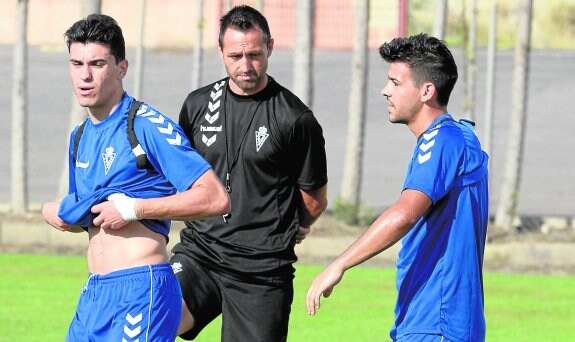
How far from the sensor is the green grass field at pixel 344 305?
13.7m

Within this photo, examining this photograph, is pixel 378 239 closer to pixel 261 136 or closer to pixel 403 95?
pixel 403 95

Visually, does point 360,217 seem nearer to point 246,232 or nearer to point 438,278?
point 246,232

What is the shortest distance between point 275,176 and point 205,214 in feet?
8.09

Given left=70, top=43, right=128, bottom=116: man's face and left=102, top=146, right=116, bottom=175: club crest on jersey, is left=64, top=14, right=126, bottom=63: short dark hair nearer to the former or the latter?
left=70, top=43, right=128, bottom=116: man's face

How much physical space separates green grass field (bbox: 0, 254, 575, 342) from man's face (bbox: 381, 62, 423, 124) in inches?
263

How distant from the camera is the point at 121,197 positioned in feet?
21.8

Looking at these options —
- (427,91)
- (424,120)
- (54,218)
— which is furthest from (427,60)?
→ (54,218)

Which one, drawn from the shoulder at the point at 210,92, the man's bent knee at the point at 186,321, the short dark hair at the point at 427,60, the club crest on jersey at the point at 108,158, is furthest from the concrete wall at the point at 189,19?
the club crest on jersey at the point at 108,158

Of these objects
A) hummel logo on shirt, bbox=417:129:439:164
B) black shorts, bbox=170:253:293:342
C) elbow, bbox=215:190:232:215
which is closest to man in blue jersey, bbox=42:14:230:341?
elbow, bbox=215:190:232:215

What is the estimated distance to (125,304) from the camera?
6719mm

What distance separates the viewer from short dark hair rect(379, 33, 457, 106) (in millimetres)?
6797

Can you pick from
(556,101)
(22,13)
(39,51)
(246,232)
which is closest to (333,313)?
(246,232)

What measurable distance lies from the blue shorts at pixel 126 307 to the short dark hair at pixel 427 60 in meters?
1.57

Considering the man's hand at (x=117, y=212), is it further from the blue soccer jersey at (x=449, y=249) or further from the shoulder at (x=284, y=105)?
the shoulder at (x=284, y=105)
